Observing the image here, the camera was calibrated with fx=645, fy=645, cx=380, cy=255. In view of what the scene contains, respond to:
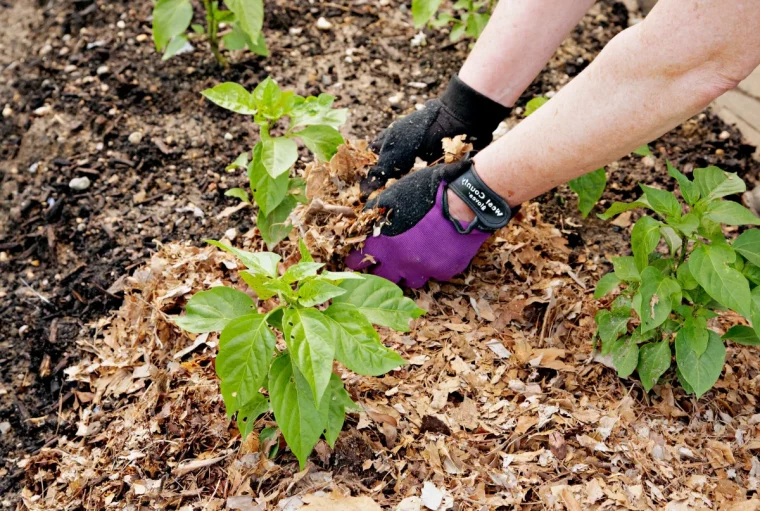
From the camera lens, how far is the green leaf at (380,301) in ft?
5.93

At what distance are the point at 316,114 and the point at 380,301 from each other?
81cm

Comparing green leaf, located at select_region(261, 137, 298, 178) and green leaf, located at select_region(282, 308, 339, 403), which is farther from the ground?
green leaf, located at select_region(282, 308, 339, 403)

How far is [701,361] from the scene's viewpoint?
6.57ft

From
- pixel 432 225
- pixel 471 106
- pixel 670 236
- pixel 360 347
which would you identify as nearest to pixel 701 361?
pixel 670 236

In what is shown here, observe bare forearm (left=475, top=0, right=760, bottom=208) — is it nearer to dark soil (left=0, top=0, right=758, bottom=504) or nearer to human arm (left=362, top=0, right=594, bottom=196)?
human arm (left=362, top=0, right=594, bottom=196)

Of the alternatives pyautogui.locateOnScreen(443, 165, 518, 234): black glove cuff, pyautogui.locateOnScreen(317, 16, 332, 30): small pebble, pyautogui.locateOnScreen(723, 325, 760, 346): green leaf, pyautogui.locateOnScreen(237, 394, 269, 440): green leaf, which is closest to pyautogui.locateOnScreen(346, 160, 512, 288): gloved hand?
pyautogui.locateOnScreen(443, 165, 518, 234): black glove cuff

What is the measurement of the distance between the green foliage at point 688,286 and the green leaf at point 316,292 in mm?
941

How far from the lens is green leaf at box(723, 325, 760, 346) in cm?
206

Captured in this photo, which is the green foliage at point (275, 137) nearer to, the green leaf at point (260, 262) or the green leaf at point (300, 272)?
the green leaf at point (260, 262)

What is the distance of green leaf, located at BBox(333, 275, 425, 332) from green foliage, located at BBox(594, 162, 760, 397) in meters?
0.72

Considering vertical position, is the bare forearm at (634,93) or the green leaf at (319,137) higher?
the bare forearm at (634,93)

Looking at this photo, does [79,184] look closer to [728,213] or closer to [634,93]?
[634,93]

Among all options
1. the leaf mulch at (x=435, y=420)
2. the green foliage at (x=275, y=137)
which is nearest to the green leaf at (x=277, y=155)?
the green foliage at (x=275, y=137)

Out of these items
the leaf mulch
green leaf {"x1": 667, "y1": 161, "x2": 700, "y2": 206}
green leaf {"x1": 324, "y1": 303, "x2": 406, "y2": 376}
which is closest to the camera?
green leaf {"x1": 324, "y1": 303, "x2": 406, "y2": 376}
